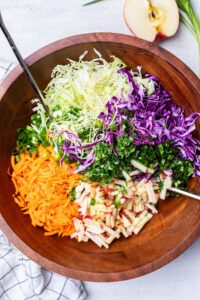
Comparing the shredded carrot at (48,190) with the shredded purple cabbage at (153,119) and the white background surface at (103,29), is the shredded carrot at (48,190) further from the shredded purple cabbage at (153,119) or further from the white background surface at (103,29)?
the white background surface at (103,29)

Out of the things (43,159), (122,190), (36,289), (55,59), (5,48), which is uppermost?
(5,48)

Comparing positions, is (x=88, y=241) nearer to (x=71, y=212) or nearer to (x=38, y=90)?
(x=71, y=212)

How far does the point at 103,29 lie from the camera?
289 cm

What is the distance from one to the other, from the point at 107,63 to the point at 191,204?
2.52 ft

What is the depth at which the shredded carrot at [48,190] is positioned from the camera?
2.52m

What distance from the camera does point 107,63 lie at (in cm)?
263

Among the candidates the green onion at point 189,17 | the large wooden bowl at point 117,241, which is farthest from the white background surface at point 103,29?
the large wooden bowl at point 117,241

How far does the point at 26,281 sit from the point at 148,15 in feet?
4.75

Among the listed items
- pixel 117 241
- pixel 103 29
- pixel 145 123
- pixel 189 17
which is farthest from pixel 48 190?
pixel 189 17

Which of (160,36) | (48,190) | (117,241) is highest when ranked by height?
(160,36)

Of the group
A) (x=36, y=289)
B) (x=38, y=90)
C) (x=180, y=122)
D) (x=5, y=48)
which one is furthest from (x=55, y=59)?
(x=36, y=289)

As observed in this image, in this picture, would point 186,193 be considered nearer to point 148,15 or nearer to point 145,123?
point 145,123

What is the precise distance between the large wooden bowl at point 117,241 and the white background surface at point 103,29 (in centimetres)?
31

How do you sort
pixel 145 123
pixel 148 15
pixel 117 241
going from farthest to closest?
pixel 148 15 → pixel 117 241 → pixel 145 123
